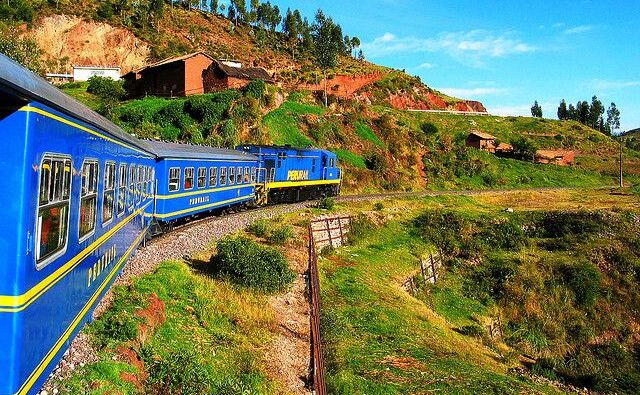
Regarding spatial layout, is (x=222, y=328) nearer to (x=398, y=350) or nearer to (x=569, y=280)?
(x=398, y=350)

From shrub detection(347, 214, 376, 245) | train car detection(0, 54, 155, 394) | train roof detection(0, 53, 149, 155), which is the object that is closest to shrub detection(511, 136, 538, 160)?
shrub detection(347, 214, 376, 245)

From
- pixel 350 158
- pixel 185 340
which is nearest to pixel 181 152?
pixel 185 340

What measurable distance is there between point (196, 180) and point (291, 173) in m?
12.8

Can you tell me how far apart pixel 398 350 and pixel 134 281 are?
724 cm

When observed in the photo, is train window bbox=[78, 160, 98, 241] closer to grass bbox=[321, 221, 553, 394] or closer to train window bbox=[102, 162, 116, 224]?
train window bbox=[102, 162, 116, 224]

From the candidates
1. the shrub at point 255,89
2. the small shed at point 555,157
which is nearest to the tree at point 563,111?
the small shed at point 555,157

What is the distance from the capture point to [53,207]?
5195 millimetres

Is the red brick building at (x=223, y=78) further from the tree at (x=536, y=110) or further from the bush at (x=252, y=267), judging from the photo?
the tree at (x=536, y=110)

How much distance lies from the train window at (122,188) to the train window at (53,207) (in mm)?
3951

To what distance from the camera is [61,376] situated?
673cm

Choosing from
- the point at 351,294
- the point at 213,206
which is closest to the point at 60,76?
the point at 213,206

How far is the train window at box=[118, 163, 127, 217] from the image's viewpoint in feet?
31.4

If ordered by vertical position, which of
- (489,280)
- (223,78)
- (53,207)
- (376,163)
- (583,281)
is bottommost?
(489,280)

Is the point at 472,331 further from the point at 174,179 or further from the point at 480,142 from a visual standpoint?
the point at 480,142
